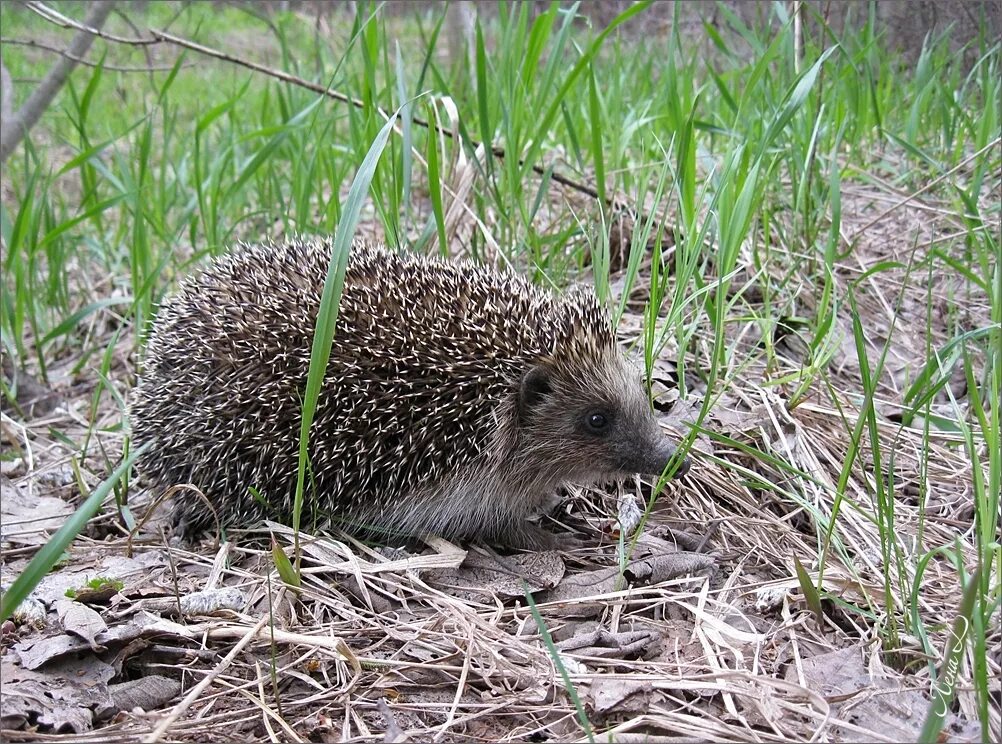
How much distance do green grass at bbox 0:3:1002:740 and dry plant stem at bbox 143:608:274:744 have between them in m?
1.60

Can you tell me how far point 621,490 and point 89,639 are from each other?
7.42 feet

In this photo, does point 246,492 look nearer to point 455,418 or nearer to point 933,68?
point 455,418

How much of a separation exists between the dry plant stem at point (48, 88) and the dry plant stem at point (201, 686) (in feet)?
13.8

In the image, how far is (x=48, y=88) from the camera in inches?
229

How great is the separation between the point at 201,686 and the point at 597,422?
2.02 meters

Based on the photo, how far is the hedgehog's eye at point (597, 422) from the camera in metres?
3.89

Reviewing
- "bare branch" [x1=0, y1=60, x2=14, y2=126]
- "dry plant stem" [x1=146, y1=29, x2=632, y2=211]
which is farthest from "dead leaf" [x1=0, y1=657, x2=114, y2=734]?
"bare branch" [x1=0, y1=60, x2=14, y2=126]

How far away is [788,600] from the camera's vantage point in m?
2.93

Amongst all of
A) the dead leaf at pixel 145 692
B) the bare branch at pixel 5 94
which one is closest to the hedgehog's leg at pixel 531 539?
the dead leaf at pixel 145 692

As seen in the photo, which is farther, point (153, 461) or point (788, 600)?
point (153, 461)

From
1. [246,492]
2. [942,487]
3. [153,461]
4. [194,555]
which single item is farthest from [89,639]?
[942,487]

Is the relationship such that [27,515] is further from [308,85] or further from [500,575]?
[308,85]

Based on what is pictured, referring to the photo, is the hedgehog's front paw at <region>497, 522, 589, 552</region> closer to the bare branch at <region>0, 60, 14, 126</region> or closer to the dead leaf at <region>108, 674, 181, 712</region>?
the dead leaf at <region>108, 674, 181, 712</region>

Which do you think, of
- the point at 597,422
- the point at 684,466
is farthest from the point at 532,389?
the point at 684,466
